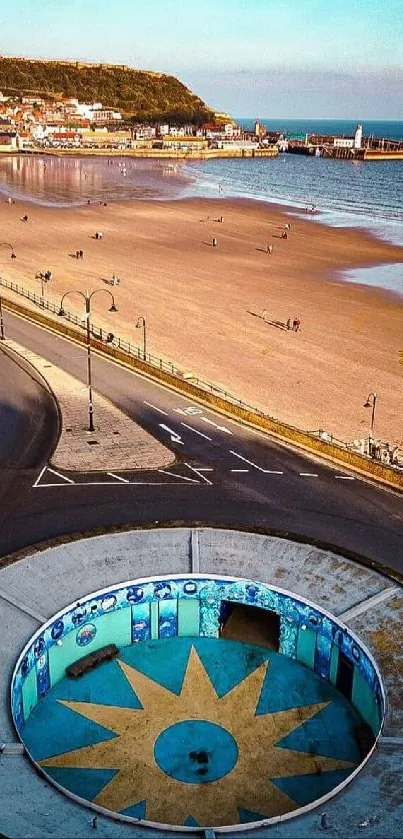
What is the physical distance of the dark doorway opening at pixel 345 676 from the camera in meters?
20.7

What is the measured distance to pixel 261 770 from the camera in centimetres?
1836

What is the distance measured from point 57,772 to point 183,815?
3.29 meters

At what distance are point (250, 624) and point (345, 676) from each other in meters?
3.75

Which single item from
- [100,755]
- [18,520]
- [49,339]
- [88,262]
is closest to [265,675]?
[100,755]

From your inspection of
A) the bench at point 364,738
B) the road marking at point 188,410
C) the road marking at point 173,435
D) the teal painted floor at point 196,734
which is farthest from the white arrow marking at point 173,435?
the bench at point 364,738

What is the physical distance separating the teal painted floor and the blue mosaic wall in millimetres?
518

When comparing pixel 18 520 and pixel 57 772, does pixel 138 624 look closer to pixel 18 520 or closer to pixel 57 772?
pixel 57 772

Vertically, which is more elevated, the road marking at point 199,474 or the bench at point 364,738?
the road marking at point 199,474

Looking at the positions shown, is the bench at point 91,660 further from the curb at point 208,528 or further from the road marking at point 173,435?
the road marking at point 173,435

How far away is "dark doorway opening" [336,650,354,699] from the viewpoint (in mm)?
20734

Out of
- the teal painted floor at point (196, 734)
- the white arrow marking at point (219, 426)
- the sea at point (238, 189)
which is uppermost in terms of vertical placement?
the sea at point (238, 189)

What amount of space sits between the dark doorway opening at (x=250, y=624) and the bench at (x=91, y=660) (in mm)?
3458

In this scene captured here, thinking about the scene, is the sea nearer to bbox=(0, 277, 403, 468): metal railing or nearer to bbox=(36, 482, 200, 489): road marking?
bbox=(0, 277, 403, 468): metal railing

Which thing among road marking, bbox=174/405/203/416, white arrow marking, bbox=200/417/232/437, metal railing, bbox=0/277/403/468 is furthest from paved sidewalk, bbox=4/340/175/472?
metal railing, bbox=0/277/403/468
